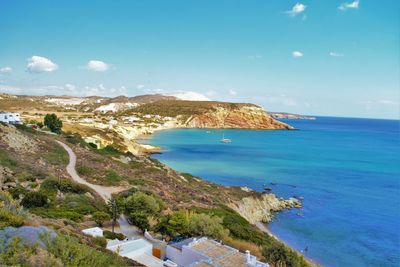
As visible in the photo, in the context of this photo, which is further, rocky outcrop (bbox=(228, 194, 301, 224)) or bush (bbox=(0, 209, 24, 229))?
rocky outcrop (bbox=(228, 194, 301, 224))

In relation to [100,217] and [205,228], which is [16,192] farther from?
[205,228]

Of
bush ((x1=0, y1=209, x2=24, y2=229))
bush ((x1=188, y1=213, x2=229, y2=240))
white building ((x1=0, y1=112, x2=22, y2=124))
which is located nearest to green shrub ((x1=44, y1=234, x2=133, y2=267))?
bush ((x1=0, y1=209, x2=24, y2=229))

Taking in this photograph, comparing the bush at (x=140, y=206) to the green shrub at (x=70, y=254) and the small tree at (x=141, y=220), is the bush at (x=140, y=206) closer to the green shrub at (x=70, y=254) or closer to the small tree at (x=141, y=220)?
the small tree at (x=141, y=220)

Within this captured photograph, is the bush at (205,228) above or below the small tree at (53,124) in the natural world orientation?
below

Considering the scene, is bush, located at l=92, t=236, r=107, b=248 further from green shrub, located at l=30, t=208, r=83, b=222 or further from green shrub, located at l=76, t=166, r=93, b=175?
green shrub, located at l=76, t=166, r=93, b=175

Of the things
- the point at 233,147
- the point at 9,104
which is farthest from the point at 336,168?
the point at 9,104

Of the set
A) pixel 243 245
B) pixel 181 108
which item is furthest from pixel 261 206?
pixel 181 108

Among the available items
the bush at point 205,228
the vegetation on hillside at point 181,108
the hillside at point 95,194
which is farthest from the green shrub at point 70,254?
the vegetation on hillside at point 181,108
